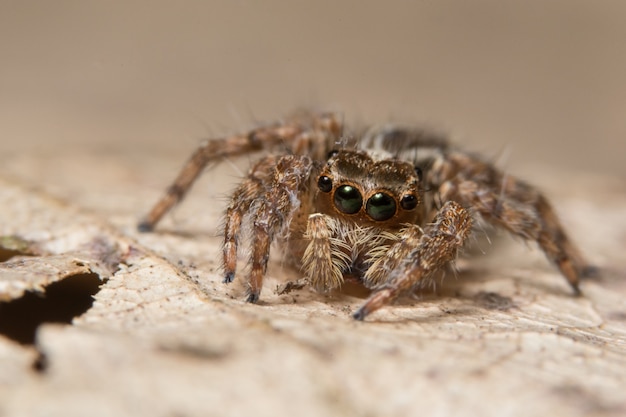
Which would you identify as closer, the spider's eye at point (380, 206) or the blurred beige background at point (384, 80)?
the spider's eye at point (380, 206)

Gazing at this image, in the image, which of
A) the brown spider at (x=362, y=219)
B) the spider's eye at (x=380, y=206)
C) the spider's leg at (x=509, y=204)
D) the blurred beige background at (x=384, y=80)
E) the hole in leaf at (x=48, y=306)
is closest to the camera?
the hole in leaf at (x=48, y=306)

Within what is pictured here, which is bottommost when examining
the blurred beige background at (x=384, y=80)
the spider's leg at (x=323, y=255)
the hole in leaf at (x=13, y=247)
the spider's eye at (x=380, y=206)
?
the hole in leaf at (x=13, y=247)

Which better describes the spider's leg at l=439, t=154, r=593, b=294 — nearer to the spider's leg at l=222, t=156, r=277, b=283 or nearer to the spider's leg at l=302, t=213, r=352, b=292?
the spider's leg at l=302, t=213, r=352, b=292

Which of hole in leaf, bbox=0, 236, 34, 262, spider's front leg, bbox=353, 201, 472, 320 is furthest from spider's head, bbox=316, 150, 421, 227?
hole in leaf, bbox=0, 236, 34, 262

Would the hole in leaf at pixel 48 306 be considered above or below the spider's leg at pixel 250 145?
below

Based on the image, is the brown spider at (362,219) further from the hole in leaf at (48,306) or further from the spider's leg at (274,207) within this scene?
the hole in leaf at (48,306)

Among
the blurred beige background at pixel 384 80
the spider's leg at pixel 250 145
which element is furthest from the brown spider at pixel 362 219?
the blurred beige background at pixel 384 80

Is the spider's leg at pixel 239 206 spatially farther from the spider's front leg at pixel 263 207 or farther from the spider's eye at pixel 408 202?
the spider's eye at pixel 408 202

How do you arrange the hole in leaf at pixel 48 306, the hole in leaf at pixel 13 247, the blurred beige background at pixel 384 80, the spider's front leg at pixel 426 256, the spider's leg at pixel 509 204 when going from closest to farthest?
the hole in leaf at pixel 48 306 < the spider's front leg at pixel 426 256 < the hole in leaf at pixel 13 247 < the spider's leg at pixel 509 204 < the blurred beige background at pixel 384 80

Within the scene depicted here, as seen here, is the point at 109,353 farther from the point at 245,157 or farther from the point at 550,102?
the point at 550,102
